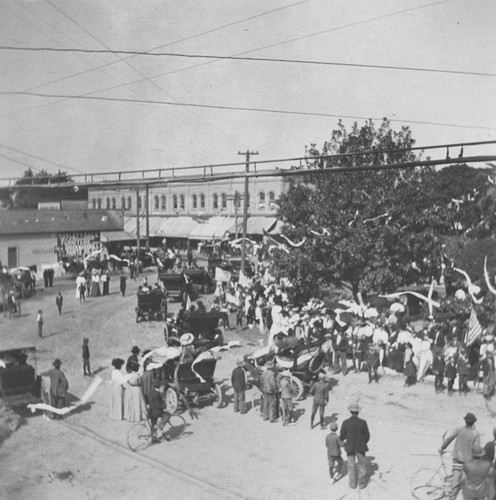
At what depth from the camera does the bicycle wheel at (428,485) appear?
27.5ft

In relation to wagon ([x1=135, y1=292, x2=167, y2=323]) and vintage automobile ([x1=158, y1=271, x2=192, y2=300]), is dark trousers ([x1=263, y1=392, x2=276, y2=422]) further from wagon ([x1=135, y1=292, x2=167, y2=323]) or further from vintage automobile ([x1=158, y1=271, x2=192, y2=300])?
vintage automobile ([x1=158, y1=271, x2=192, y2=300])

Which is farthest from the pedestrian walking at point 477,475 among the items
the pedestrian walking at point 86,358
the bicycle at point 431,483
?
the pedestrian walking at point 86,358

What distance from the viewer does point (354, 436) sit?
844 cm

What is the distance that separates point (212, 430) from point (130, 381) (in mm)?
1751

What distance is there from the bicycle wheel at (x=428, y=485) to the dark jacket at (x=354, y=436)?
3.24 feet

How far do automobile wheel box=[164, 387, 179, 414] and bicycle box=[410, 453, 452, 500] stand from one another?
4.66m

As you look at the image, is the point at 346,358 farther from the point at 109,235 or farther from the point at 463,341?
the point at 109,235

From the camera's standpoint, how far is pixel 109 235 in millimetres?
19031

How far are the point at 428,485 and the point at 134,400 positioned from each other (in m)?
5.33

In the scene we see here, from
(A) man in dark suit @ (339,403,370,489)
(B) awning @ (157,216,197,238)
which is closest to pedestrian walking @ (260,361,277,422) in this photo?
(A) man in dark suit @ (339,403,370,489)

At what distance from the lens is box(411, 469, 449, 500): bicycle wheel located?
838 cm

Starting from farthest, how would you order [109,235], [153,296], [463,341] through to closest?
1. [109,235]
2. [153,296]
3. [463,341]

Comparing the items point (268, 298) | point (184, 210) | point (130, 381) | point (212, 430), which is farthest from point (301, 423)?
point (184, 210)

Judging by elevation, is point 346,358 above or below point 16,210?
below
